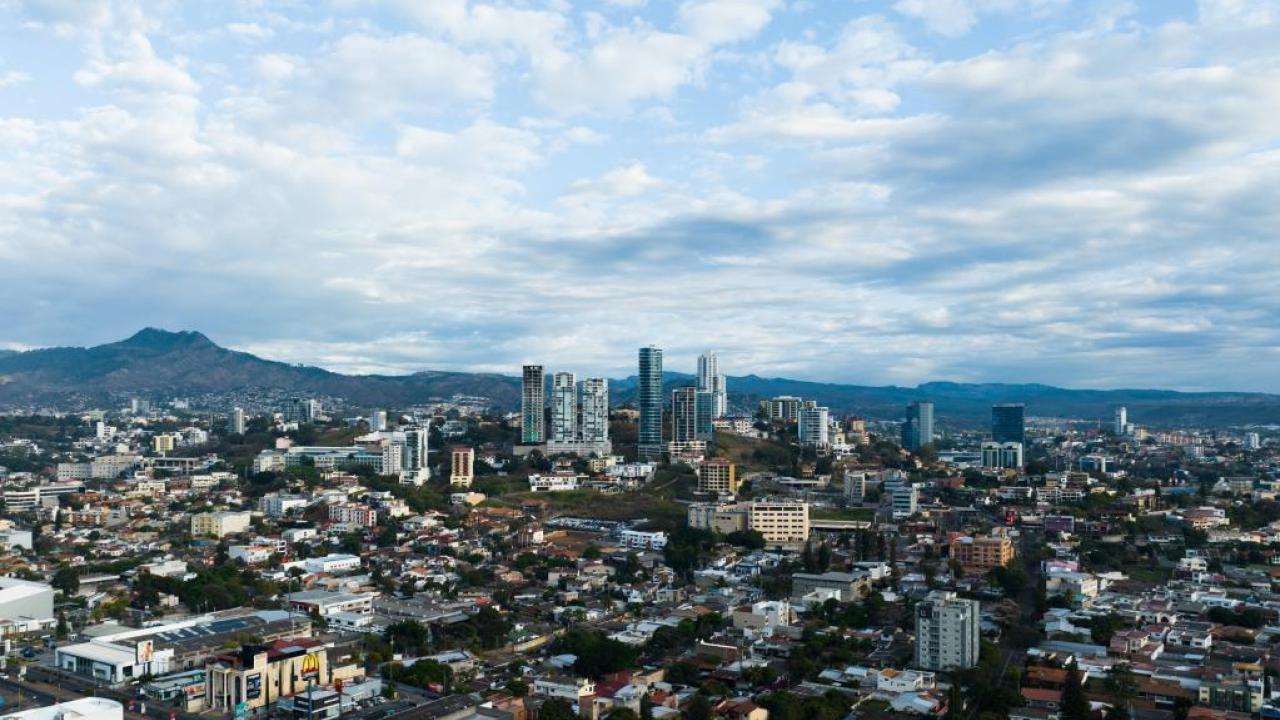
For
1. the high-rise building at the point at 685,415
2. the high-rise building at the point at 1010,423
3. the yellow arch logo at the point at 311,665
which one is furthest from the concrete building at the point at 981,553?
the high-rise building at the point at 1010,423

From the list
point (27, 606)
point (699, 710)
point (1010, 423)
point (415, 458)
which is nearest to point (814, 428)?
point (415, 458)

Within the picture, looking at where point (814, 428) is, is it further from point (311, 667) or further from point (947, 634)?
point (311, 667)

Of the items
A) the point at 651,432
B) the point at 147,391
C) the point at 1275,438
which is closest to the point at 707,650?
the point at 651,432

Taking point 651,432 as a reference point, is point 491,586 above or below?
below

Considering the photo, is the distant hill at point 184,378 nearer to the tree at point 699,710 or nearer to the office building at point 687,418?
the office building at point 687,418

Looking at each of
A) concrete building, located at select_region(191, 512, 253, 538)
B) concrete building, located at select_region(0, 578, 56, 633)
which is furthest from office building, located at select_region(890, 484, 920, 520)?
concrete building, located at select_region(0, 578, 56, 633)

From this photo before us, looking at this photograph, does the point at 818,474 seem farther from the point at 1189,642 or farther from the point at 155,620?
the point at 155,620

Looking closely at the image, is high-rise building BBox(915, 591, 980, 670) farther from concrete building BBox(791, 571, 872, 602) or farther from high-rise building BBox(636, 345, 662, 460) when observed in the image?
high-rise building BBox(636, 345, 662, 460)
